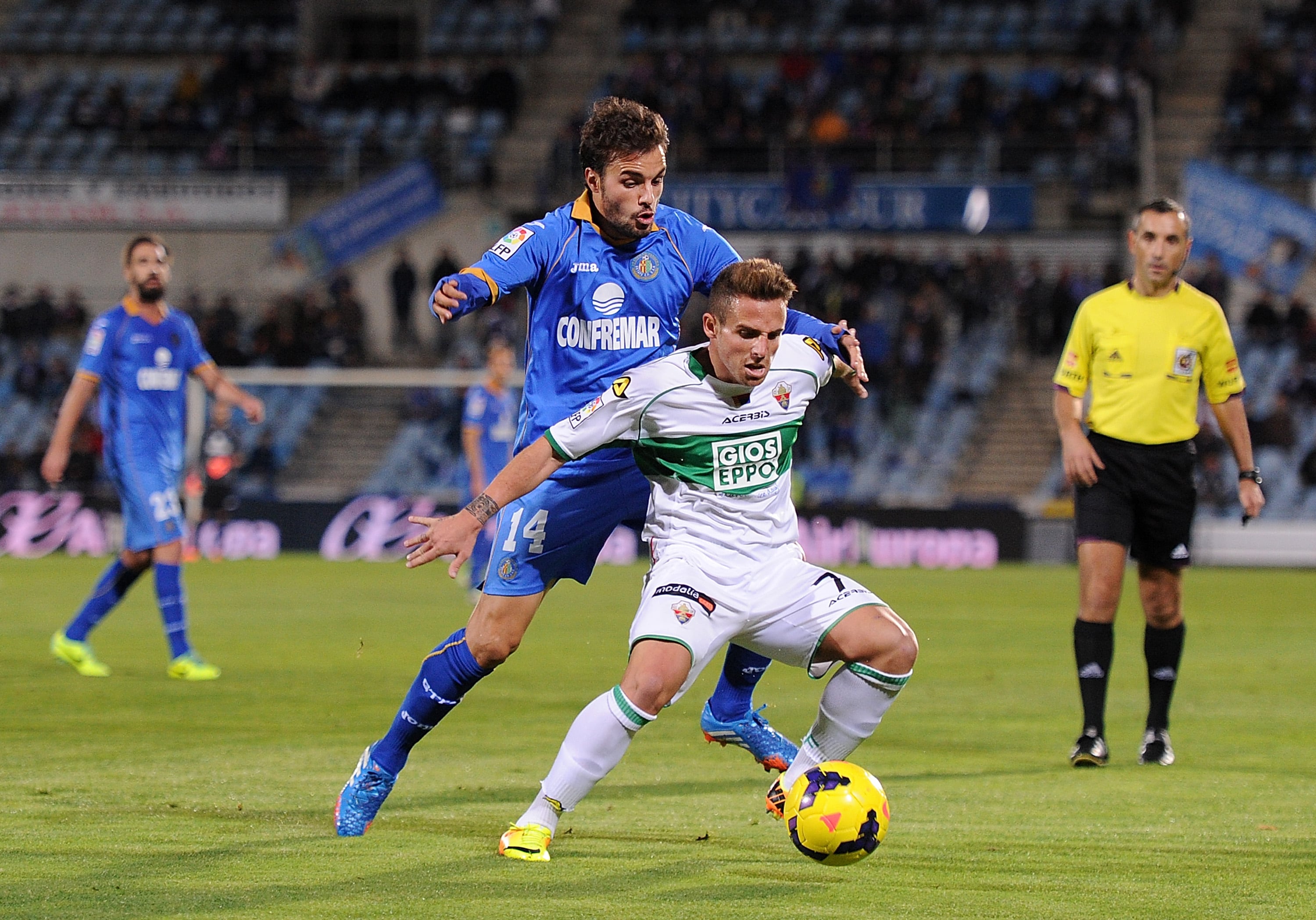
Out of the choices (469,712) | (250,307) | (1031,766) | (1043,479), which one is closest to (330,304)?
(250,307)

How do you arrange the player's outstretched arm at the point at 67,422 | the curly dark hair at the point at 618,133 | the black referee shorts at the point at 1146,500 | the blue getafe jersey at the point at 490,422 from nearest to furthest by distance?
the curly dark hair at the point at 618,133 < the black referee shorts at the point at 1146,500 < the player's outstretched arm at the point at 67,422 < the blue getafe jersey at the point at 490,422

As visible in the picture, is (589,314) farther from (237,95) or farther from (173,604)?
(237,95)

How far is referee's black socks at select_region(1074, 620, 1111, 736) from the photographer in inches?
292

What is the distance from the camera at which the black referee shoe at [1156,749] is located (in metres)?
7.45

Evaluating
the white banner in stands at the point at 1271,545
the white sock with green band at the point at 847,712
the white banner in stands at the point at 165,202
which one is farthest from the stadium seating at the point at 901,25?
the white sock with green band at the point at 847,712

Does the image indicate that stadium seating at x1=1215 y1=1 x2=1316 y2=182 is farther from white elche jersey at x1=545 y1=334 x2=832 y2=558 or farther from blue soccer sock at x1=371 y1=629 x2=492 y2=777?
blue soccer sock at x1=371 y1=629 x2=492 y2=777

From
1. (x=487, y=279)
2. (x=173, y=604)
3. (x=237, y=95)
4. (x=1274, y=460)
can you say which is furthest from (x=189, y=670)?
(x=237, y=95)

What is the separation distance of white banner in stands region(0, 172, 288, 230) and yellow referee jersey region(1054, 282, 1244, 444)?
23.1 metres

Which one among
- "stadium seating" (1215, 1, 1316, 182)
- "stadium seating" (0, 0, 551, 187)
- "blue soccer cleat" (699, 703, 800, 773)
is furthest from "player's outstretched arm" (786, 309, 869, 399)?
"stadium seating" (0, 0, 551, 187)

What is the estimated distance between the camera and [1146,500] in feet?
24.8

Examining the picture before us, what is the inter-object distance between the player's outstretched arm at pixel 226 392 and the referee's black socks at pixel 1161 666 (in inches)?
198

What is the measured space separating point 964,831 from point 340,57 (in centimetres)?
3004

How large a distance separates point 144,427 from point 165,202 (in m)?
20.1

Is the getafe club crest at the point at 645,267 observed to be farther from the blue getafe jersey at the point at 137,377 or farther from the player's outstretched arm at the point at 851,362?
the blue getafe jersey at the point at 137,377
